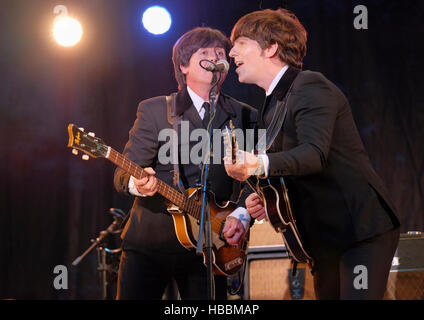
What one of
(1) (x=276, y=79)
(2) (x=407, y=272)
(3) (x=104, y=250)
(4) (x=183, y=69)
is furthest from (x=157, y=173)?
(2) (x=407, y=272)

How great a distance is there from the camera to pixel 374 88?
5242 millimetres

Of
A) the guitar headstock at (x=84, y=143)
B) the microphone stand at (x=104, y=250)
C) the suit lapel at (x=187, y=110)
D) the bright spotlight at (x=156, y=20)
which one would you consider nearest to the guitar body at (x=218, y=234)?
the suit lapel at (x=187, y=110)

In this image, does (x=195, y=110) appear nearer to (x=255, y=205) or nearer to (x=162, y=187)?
(x=162, y=187)

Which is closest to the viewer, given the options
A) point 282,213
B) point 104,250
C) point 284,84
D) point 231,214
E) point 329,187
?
point 329,187

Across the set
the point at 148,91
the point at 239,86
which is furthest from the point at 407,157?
the point at 148,91

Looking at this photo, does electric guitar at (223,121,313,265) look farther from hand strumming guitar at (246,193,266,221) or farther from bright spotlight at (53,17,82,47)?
bright spotlight at (53,17,82,47)

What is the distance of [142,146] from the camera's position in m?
3.01

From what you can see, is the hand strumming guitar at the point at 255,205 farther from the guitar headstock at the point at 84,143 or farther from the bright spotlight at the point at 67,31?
the bright spotlight at the point at 67,31

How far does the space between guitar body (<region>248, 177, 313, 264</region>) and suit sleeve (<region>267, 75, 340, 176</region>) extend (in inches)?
9.9

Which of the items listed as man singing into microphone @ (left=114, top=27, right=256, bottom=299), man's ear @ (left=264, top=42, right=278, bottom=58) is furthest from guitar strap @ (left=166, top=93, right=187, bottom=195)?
man's ear @ (left=264, top=42, right=278, bottom=58)

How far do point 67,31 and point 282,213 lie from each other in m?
3.73

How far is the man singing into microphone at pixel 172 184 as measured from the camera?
277cm

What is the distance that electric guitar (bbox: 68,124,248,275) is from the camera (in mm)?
2770

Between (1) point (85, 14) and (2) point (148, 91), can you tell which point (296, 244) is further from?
(1) point (85, 14)
